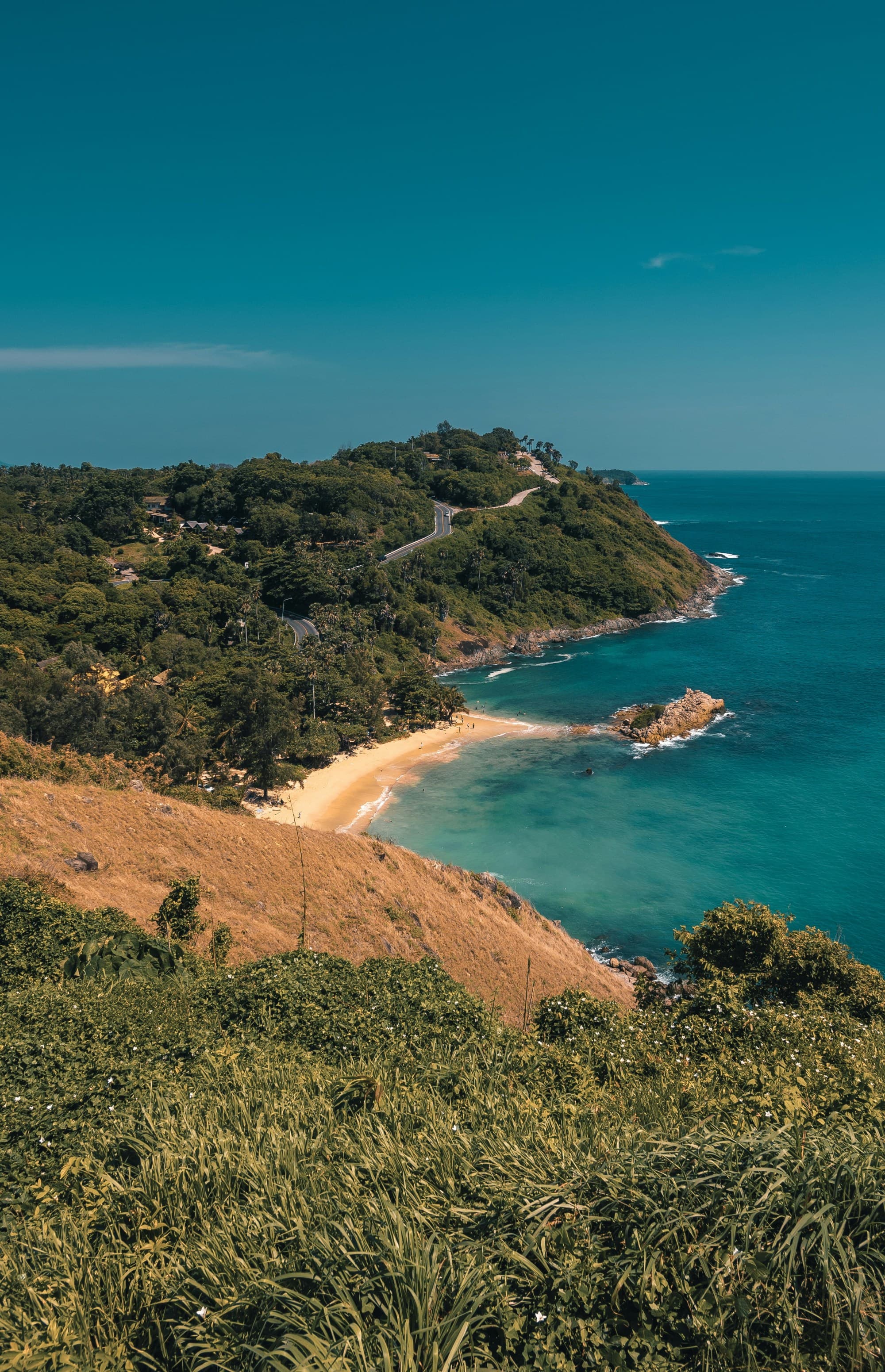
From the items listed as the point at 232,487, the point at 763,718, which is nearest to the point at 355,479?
the point at 232,487

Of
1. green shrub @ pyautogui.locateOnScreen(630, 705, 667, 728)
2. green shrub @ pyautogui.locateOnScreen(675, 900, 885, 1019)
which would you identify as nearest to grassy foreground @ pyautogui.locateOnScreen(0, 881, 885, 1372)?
green shrub @ pyautogui.locateOnScreen(675, 900, 885, 1019)

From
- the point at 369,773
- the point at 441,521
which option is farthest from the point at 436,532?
the point at 369,773

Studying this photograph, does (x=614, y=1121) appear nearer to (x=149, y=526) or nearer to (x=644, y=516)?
(x=149, y=526)

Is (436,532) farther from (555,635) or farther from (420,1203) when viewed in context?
(420,1203)

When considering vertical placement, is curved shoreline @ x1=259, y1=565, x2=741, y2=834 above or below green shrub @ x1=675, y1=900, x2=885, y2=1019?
below

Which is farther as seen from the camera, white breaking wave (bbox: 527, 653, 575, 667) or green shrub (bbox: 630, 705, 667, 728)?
white breaking wave (bbox: 527, 653, 575, 667)

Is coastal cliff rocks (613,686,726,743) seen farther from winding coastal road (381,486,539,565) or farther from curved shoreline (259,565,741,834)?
winding coastal road (381,486,539,565)
